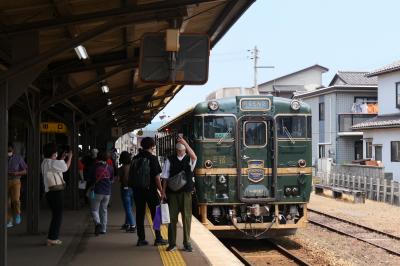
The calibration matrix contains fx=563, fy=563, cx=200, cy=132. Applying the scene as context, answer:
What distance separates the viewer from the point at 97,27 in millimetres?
6250

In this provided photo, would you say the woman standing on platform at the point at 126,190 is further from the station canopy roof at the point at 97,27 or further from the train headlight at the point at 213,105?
the train headlight at the point at 213,105

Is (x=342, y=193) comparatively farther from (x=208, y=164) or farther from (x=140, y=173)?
(x=140, y=173)

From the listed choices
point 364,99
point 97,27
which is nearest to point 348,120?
point 364,99

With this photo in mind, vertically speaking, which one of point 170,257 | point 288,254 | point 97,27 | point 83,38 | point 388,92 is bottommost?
point 288,254

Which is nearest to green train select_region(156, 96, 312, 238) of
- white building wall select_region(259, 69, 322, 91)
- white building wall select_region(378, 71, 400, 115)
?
white building wall select_region(378, 71, 400, 115)

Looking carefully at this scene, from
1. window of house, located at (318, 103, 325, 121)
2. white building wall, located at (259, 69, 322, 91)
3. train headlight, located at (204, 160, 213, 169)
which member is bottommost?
train headlight, located at (204, 160, 213, 169)

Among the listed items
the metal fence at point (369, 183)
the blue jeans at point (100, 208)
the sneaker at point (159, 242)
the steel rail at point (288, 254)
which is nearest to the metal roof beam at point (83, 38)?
Answer: the sneaker at point (159, 242)

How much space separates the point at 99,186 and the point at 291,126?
4.01 m

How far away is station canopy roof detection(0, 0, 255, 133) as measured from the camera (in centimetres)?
616

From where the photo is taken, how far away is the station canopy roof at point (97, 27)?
6160 millimetres

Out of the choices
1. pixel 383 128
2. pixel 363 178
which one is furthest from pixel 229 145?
pixel 383 128

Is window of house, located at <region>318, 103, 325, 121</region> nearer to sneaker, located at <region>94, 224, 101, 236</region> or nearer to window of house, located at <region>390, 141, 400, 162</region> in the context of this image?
window of house, located at <region>390, 141, 400, 162</region>

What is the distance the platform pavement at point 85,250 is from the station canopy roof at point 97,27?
218 centimetres

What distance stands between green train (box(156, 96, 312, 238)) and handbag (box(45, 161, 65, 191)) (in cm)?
339
